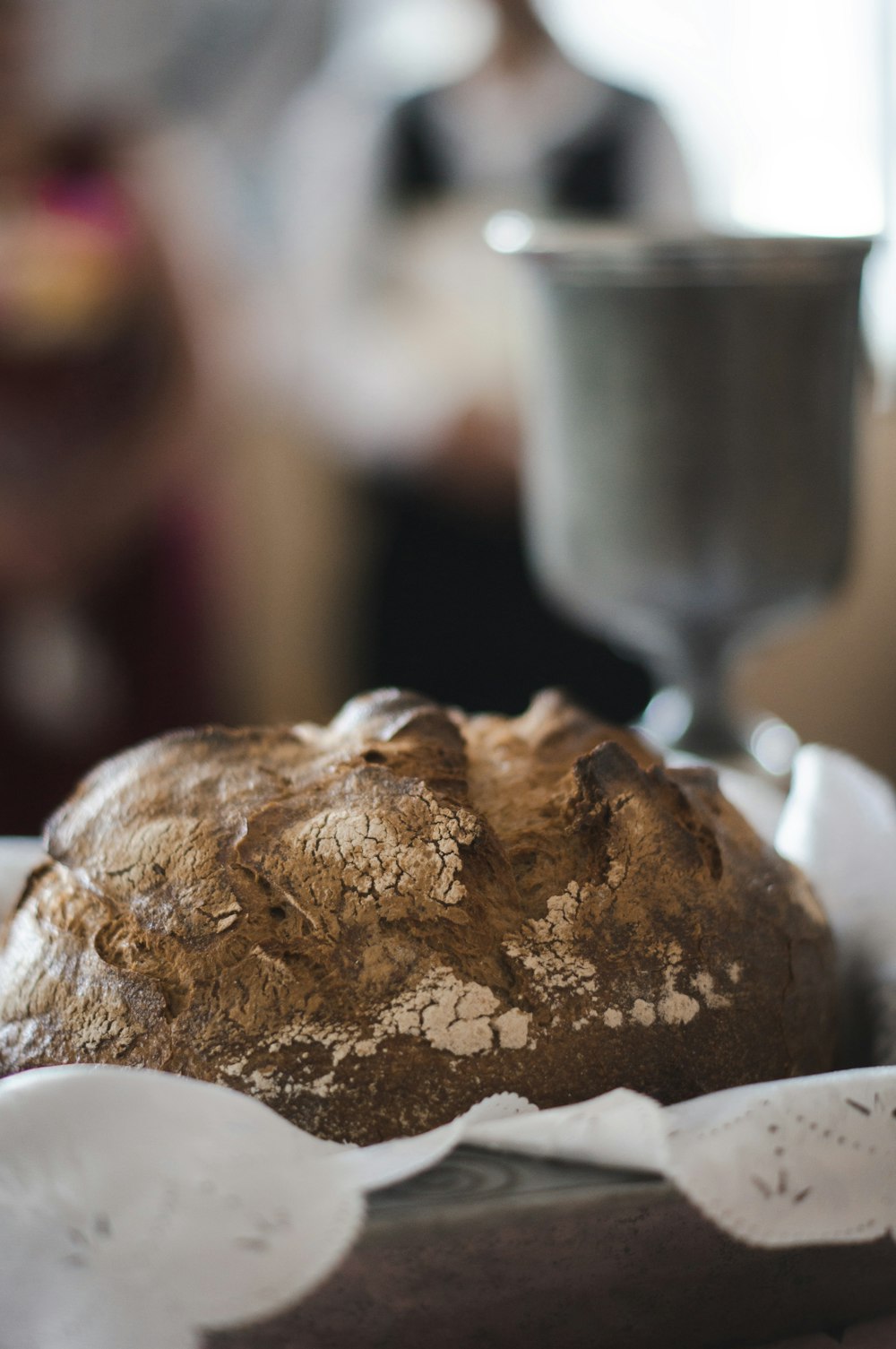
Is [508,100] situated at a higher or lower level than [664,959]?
higher

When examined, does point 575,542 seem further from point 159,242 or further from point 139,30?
point 139,30

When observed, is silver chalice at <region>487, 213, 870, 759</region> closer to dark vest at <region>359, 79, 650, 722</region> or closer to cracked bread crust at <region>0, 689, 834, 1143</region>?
cracked bread crust at <region>0, 689, 834, 1143</region>

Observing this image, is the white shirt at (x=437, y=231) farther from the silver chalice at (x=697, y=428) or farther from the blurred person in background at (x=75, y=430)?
the silver chalice at (x=697, y=428)

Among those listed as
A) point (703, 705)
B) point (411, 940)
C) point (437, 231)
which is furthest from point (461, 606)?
point (411, 940)

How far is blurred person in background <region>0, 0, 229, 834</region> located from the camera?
1.96m

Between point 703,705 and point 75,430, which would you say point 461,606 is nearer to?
point 75,430

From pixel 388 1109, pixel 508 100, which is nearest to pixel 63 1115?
pixel 388 1109

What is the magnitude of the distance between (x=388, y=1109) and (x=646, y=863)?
0.49 ft

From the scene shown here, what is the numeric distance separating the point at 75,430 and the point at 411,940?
169 centimetres

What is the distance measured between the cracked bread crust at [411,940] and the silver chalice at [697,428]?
0.44 m

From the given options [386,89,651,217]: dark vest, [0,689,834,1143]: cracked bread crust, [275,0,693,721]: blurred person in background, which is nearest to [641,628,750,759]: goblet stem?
[0,689,834,1143]: cracked bread crust

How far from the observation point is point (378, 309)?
2059 mm

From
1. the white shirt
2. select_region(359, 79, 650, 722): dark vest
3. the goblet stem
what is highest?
the white shirt

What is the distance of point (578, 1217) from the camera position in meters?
0.43
